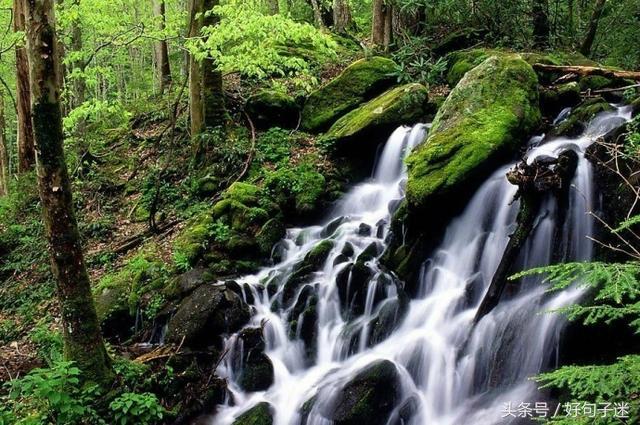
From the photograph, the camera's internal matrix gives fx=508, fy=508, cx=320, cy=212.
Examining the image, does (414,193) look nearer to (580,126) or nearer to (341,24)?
(580,126)

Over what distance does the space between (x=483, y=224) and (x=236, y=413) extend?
4547 mm

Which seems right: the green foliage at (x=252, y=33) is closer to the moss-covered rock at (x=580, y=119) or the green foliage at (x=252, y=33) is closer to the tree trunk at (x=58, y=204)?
the tree trunk at (x=58, y=204)

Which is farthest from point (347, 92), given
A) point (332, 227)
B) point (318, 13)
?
point (318, 13)

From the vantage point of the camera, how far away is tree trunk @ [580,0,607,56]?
11.0 m

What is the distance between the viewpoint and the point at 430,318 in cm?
736

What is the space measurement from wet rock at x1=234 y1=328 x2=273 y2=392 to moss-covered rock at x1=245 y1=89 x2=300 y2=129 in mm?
6659

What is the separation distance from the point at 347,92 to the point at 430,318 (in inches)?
268

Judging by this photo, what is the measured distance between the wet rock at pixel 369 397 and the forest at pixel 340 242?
3cm

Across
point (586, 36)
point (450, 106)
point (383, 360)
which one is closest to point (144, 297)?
point (383, 360)

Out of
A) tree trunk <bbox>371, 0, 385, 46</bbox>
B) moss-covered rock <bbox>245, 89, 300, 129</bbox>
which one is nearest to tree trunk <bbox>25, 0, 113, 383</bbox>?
moss-covered rock <bbox>245, 89, 300, 129</bbox>

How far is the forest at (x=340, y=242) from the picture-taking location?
5.45m

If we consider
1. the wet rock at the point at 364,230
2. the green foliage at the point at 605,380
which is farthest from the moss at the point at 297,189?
the green foliage at the point at 605,380

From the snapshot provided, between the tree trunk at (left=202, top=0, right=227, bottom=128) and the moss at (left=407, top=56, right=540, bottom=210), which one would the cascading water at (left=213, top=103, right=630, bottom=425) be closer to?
the moss at (left=407, top=56, right=540, bottom=210)

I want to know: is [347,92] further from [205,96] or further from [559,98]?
[559,98]
